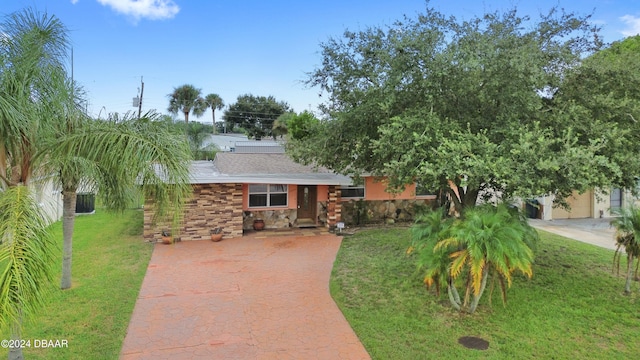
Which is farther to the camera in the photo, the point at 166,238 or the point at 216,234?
the point at 216,234

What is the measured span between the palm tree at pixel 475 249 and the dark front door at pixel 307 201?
29.0 feet

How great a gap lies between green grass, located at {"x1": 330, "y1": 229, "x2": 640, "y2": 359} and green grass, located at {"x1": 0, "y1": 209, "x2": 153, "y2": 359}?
4261 millimetres

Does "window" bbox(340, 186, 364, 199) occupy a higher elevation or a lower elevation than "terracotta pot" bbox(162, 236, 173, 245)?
higher

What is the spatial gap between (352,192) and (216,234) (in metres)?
6.18

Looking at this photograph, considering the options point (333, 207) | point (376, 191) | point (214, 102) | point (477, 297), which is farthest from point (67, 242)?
point (214, 102)

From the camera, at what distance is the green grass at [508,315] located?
6.09 m

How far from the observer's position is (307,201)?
16.4m

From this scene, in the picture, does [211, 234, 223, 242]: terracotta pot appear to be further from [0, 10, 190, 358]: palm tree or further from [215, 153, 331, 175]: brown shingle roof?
[0, 10, 190, 358]: palm tree

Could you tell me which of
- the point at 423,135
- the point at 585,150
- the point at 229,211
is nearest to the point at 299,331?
the point at 423,135

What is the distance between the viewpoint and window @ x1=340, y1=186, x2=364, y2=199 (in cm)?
1659

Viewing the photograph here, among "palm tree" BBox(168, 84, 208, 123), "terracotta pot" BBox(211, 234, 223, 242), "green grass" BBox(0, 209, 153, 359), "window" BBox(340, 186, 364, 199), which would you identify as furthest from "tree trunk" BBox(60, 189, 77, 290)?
"palm tree" BBox(168, 84, 208, 123)

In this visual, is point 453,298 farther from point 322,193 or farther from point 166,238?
point 166,238

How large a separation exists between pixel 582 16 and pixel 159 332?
11.8 meters

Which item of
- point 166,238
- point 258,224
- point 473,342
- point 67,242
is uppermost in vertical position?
point 67,242
